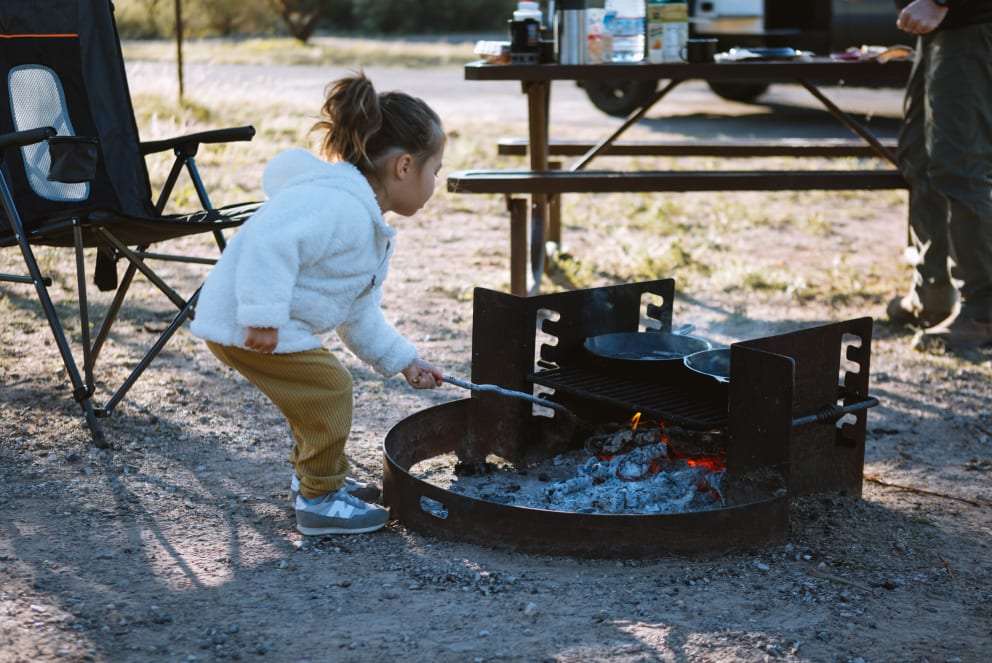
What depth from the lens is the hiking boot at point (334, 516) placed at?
9.71 ft

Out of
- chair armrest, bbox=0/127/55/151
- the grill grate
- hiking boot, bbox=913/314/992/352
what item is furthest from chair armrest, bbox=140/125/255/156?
hiking boot, bbox=913/314/992/352

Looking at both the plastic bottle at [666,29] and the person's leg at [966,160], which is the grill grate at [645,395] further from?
the plastic bottle at [666,29]

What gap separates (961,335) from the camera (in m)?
4.63

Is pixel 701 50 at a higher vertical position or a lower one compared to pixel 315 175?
higher

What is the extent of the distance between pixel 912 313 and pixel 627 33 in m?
1.68

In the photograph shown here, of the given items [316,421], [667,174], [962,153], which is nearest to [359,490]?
[316,421]

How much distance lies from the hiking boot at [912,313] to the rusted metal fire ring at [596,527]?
7.51 ft

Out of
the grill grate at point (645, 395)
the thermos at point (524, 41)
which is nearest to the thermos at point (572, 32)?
the thermos at point (524, 41)

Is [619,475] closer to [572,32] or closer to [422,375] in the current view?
[422,375]

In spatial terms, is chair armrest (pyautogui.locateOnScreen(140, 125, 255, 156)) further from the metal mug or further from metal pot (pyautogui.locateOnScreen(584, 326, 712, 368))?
the metal mug

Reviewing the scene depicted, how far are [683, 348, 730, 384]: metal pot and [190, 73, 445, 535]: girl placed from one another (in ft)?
2.81

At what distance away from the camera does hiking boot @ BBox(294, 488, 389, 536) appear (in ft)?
9.71

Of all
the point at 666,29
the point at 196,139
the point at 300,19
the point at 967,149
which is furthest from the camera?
the point at 300,19

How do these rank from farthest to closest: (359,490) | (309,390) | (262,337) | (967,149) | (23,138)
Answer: (967,149) < (23,138) < (359,490) < (309,390) < (262,337)
